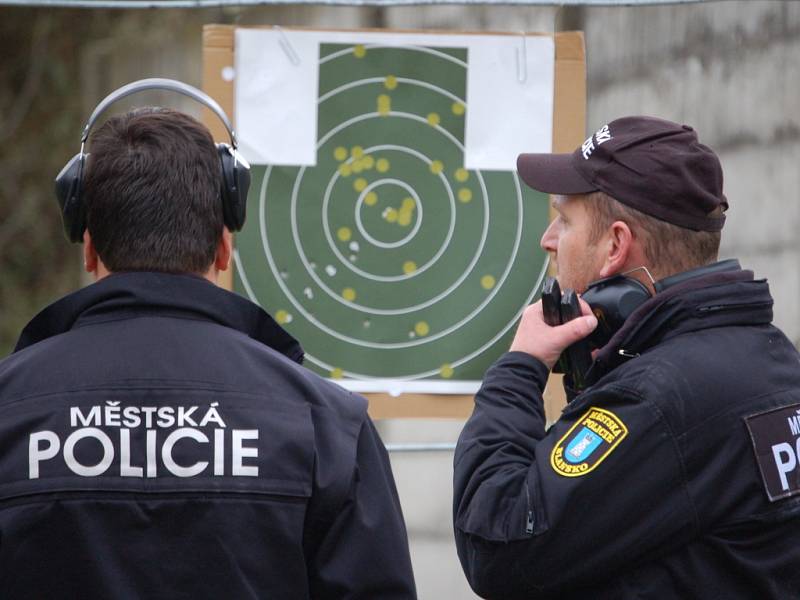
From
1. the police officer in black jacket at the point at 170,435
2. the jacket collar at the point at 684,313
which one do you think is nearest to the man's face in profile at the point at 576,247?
the jacket collar at the point at 684,313

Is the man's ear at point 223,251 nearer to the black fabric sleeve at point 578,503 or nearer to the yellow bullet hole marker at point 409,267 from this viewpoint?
the black fabric sleeve at point 578,503

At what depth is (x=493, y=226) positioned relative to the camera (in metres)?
3.02

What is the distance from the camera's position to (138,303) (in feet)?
5.76

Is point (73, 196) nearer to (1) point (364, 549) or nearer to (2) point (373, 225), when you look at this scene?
(1) point (364, 549)

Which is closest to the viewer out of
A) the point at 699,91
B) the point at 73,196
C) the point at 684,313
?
the point at 73,196

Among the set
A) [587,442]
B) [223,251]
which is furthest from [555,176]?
[223,251]

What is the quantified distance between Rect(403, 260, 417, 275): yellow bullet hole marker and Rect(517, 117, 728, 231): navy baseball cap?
812 mm

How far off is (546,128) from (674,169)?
0.95 metres

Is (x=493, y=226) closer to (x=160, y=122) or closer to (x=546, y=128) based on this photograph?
(x=546, y=128)

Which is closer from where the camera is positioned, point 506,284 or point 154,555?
point 154,555

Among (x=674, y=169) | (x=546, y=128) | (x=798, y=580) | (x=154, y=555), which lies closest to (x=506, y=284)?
(x=546, y=128)

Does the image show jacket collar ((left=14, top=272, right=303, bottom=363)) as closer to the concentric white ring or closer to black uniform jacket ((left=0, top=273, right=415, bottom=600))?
black uniform jacket ((left=0, top=273, right=415, bottom=600))

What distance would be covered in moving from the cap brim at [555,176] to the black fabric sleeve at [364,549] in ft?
2.07

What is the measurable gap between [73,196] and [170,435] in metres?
0.39
